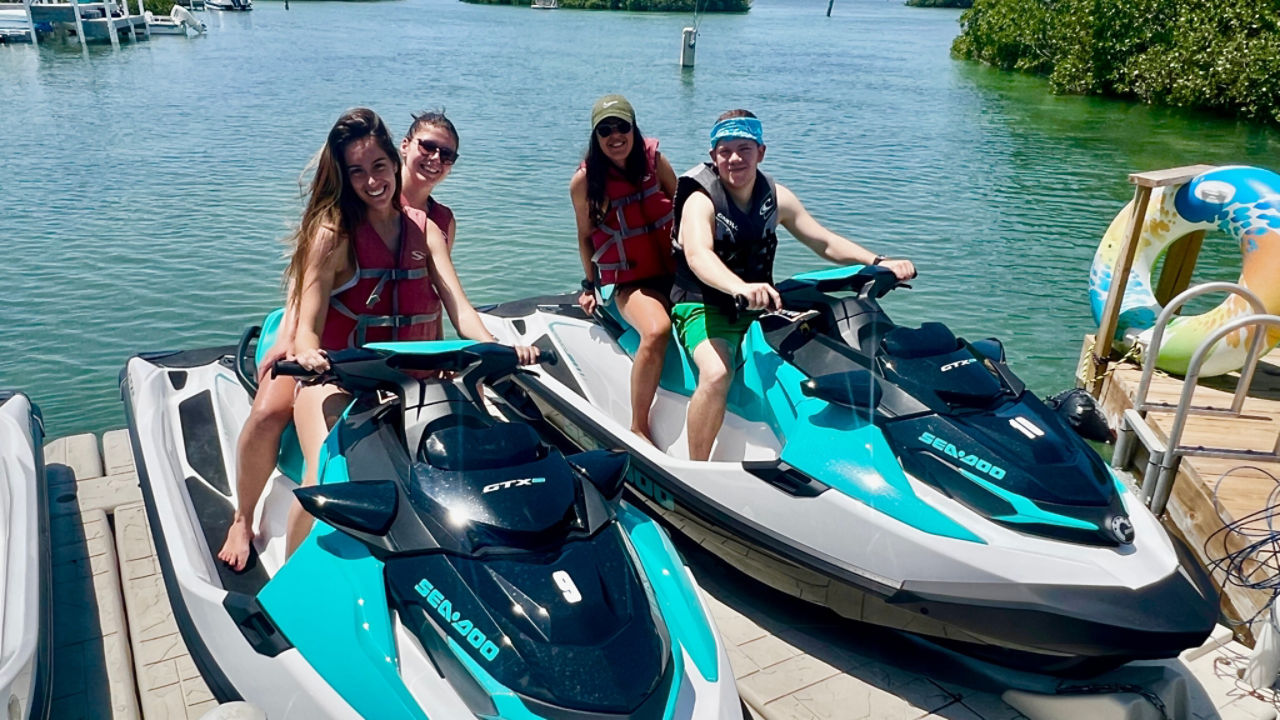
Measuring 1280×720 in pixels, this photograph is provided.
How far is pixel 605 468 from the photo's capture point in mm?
2365

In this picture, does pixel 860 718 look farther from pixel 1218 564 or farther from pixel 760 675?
pixel 1218 564

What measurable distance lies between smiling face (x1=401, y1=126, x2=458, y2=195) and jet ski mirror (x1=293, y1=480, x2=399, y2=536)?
64.7 inches

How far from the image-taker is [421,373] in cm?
311

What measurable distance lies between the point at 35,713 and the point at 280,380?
1.08 metres

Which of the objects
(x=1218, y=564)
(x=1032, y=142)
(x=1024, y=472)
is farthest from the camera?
(x=1032, y=142)

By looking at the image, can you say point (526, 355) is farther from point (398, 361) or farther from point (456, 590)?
point (456, 590)

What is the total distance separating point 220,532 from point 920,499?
2214mm

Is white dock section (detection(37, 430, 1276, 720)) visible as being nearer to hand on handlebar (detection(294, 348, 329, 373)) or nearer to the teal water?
hand on handlebar (detection(294, 348, 329, 373))

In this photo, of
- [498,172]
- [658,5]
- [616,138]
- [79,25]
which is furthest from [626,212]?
[658,5]

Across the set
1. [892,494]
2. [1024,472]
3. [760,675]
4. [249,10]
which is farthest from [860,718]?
[249,10]

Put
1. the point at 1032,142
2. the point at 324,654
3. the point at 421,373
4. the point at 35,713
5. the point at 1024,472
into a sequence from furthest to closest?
the point at 1032,142
the point at 421,373
the point at 1024,472
the point at 35,713
the point at 324,654

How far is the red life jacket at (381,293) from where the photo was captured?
118 inches

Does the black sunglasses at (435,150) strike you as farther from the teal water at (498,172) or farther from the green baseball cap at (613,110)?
the teal water at (498,172)

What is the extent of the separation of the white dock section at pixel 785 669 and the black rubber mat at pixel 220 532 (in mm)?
255
